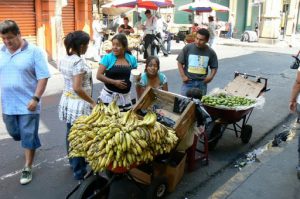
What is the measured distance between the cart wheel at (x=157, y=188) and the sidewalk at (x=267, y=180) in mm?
604

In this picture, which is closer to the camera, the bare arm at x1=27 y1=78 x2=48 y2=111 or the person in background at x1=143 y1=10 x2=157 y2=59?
the bare arm at x1=27 y1=78 x2=48 y2=111

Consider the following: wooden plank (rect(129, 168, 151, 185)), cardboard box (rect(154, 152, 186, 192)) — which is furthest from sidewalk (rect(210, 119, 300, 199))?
wooden plank (rect(129, 168, 151, 185))

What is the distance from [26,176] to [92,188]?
128cm

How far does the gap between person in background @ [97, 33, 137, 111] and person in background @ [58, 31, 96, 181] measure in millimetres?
500

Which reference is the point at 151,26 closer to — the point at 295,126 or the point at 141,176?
the point at 295,126

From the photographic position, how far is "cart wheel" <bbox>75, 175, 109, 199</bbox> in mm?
3412

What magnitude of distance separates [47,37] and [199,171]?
9.84 meters

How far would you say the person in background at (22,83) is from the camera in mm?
3994

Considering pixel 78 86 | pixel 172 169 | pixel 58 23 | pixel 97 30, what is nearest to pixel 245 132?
pixel 172 169

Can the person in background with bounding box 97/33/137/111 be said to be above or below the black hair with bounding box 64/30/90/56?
below

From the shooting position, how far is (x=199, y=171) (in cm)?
482

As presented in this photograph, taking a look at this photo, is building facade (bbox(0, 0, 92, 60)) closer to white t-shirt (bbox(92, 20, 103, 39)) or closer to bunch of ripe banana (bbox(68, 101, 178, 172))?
white t-shirt (bbox(92, 20, 103, 39))

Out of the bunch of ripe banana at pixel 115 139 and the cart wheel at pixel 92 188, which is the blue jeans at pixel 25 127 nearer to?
the bunch of ripe banana at pixel 115 139

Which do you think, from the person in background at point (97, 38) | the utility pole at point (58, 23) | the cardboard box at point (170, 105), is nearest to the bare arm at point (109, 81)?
the cardboard box at point (170, 105)
